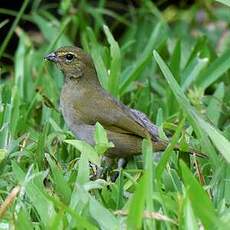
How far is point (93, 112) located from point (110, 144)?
0.79 meters

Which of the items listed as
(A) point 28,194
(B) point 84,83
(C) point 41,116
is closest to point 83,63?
(B) point 84,83

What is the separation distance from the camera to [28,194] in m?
3.66

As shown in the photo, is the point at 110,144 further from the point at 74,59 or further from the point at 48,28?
the point at 48,28

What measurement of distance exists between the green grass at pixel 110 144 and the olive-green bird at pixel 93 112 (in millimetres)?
108

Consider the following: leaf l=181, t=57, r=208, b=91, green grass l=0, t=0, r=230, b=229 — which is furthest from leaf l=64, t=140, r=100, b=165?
leaf l=181, t=57, r=208, b=91

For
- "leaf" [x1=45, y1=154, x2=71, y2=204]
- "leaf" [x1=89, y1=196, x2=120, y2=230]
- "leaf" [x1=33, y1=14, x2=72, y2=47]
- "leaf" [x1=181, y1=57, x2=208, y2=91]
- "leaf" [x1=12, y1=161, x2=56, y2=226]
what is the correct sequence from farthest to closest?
"leaf" [x1=33, y1=14, x2=72, y2=47] → "leaf" [x1=181, y1=57, x2=208, y2=91] → "leaf" [x1=45, y1=154, x2=71, y2=204] → "leaf" [x1=12, y1=161, x2=56, y2=226] → "leaf" [x1=89, y1=196, x2=120, y2=230]

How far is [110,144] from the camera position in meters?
3.96

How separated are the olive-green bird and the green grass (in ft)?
0.35

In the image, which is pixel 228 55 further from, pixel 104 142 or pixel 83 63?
pixel 104 142

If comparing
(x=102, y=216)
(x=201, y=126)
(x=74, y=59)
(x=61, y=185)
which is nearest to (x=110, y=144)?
(x=61, y=185)

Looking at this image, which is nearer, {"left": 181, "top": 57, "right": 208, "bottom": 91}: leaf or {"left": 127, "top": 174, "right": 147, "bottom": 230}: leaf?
{"left": 127, "top": 174, "right": 147, "bottom": 230}: leaf

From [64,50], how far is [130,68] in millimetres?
1113

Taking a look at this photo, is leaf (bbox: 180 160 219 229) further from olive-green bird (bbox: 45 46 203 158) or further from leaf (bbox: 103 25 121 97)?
leaf (bbox: 103 25 121 97)

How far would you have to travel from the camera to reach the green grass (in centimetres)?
344
